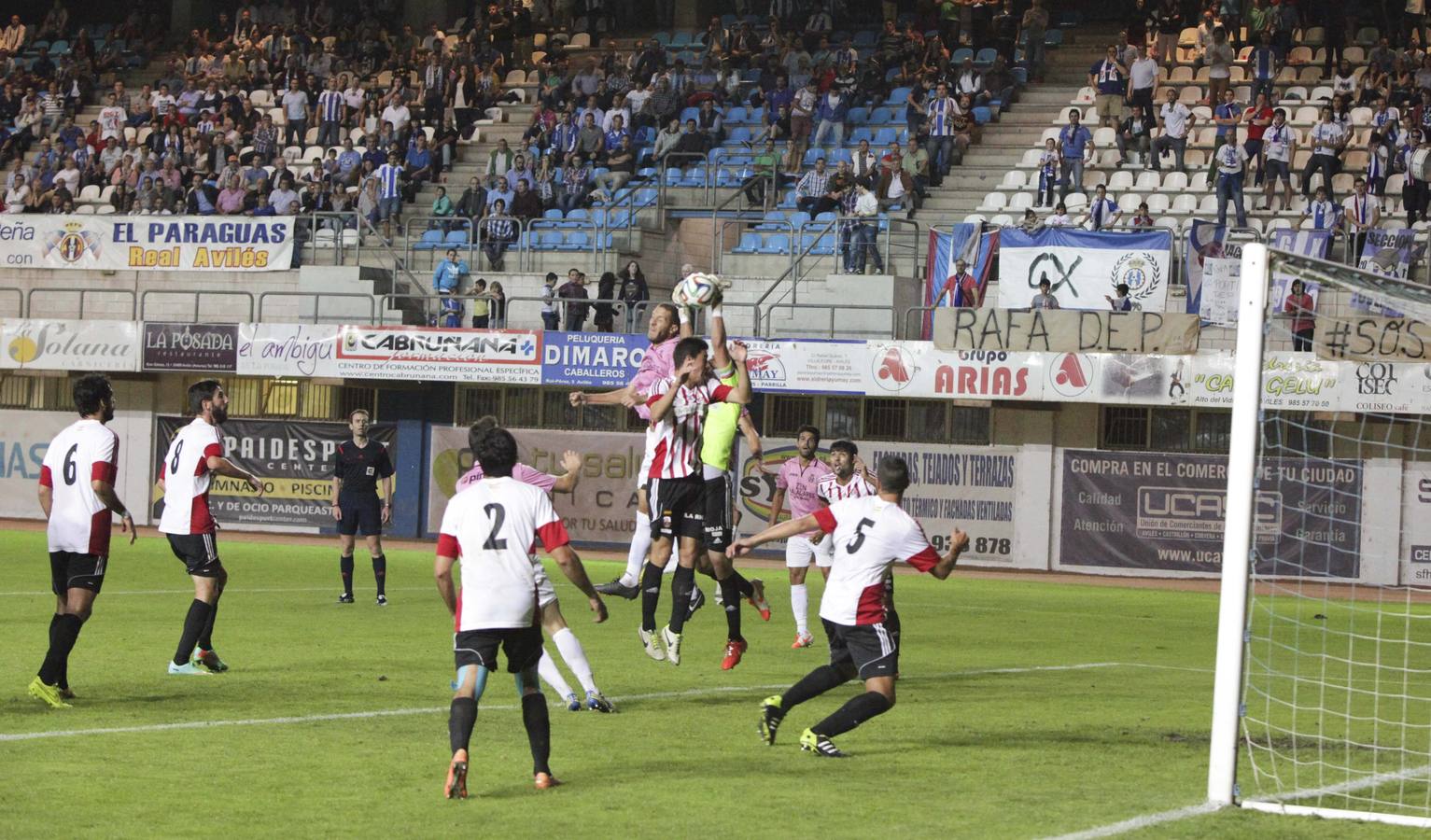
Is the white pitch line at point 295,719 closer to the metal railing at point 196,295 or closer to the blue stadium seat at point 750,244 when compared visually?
the blue stadium seat at point 750,244

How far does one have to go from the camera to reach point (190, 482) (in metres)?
13.3

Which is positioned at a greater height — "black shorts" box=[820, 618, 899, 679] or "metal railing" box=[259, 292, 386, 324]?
"metal railing" box=[259, 292, 386, 324]

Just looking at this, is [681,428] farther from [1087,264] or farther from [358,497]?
[1087,264]

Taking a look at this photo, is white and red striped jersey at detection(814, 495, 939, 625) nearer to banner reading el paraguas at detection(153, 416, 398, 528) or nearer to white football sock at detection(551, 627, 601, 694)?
white football sock at detection(551, 627, 601, 694)

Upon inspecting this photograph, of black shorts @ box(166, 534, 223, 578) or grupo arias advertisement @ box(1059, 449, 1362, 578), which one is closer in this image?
black shorts @ box(166, 534, 223, 578)

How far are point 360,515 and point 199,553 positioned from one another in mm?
6956

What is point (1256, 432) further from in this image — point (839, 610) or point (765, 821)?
point (765, 821)

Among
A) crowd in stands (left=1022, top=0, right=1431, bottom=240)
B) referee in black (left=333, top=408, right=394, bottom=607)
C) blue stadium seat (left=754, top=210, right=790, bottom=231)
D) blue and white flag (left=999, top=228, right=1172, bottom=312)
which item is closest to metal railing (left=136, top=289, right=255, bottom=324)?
blue stadium seat (left=754, top=210, right=790, bottom=231)

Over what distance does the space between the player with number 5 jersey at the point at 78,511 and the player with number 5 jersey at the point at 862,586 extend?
4446 mm

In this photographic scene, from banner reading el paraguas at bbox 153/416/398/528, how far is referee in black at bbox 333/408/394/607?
12438 millimetres

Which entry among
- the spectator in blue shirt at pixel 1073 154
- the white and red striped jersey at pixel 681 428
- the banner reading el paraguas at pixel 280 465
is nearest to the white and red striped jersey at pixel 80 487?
the white and red striped jersey at pixel 681 428

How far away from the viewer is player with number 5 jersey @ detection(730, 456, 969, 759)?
9852 mm

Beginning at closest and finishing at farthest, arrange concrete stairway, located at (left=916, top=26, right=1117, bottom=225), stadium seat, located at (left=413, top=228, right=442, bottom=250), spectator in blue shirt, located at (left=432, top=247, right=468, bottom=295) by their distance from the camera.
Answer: spectator in blue shirt, located at (left=432, top=247, right=468, bottom=295) → concrete stairway, located at (left=916, top=26, right=1117, bottom=225) → stadium seat, located at (left=413, top=228, right=442, bottom=250)

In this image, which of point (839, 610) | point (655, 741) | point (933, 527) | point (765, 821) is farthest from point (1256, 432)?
point (933, 527)
